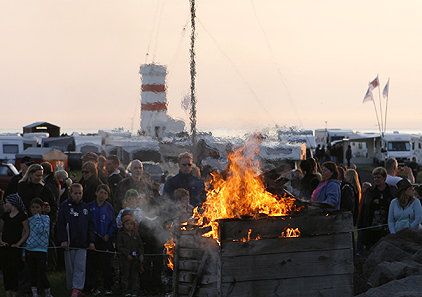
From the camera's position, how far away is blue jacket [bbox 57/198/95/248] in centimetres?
723

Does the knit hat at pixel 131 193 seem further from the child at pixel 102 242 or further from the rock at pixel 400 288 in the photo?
the rock at pixel 400 288

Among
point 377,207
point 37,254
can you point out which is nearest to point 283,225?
point 37,254

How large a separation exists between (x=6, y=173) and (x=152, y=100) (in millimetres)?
15191

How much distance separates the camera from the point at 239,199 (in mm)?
5062

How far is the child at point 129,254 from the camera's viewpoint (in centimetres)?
727

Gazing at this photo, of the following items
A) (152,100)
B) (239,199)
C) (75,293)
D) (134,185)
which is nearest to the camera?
(239,199)

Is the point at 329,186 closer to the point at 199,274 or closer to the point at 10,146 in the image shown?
the point at 199,274

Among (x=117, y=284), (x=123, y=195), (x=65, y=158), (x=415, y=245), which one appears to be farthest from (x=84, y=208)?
(x=65, y=158)

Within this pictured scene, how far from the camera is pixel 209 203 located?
5305mm

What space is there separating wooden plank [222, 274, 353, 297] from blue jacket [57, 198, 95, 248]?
344 centimetres

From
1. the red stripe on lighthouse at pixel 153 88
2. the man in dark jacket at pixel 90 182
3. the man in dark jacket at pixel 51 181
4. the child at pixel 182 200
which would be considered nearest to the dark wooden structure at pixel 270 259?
the child at pixel 182 200

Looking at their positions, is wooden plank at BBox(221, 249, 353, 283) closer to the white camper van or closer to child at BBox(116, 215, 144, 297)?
child at BBox(116, 215, 144, 297)

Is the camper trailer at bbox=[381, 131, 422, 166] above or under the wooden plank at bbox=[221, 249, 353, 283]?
above

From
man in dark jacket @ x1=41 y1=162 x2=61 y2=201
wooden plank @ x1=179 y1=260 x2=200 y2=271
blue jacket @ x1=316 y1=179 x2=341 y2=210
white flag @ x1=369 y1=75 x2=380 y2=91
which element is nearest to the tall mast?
man in dark jacket @ x1=41 y1=162 x2=61 y2=201
